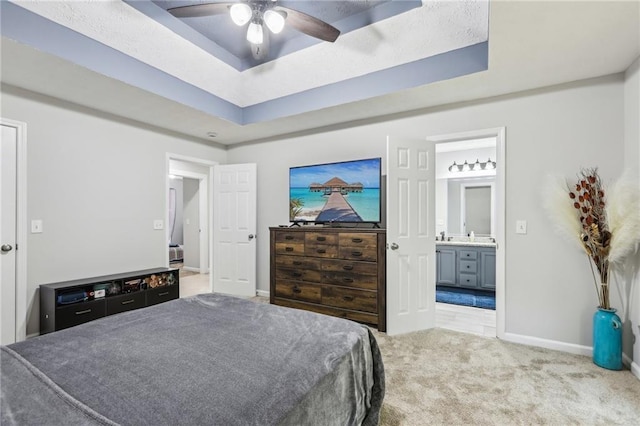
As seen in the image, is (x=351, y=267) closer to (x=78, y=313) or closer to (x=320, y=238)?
(x=320, y=238)

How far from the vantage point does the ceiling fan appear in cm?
211

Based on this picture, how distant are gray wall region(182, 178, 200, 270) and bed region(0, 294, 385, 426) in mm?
5289

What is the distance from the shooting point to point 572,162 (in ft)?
8.96

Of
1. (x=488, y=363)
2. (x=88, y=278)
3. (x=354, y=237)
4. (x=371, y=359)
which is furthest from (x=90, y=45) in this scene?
(x=488, y=363)

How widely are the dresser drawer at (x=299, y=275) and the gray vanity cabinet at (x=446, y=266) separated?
8.19 ft

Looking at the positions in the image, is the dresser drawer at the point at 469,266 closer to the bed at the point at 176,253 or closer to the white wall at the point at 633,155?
the white wall at the point at 633,155

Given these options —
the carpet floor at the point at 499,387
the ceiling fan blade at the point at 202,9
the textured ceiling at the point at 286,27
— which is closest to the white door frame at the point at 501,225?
the carpet floor at the point at 499,387

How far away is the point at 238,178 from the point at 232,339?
3558mm

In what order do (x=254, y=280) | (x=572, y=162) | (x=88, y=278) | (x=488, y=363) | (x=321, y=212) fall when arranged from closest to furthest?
(x=488, y=363) < (x=572, y=162) < (x=88, y=278) < (x=321, y=212) < (x=254, y=280)

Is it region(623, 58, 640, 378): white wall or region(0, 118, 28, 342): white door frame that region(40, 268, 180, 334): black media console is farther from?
region(623, 58, 640, 378): white wall

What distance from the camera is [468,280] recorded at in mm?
4836

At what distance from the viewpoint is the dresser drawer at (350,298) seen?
128 inches

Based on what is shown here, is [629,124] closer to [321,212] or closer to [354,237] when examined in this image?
[354,237]

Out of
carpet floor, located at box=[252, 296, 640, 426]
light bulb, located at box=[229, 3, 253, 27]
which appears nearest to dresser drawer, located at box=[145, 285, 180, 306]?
carpet floor, located at box=[252, 296, 640, 426]
